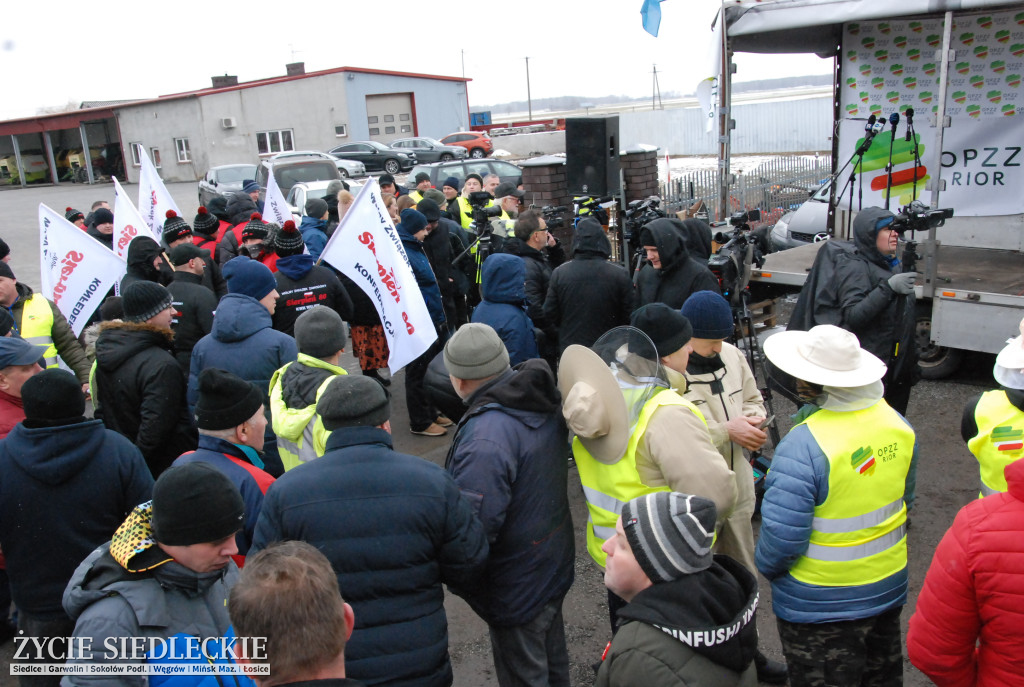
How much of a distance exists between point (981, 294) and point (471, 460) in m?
5.44

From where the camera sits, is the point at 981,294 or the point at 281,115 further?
the point at 281,115

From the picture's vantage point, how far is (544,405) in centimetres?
282

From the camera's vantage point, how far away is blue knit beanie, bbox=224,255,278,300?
4.28 metres

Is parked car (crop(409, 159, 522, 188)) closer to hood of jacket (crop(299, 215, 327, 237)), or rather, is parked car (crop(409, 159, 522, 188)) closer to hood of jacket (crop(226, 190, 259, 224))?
hood of jacket (crop(226, 190, 259, 224))

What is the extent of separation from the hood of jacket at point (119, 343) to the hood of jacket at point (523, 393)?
1.99 metres

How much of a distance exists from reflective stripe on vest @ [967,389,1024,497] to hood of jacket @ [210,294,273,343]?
3388 millimetres

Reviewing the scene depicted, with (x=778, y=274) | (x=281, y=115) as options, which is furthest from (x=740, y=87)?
(x=778, y=274)

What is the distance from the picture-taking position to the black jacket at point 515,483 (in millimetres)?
2686

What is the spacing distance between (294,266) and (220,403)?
8.87ft

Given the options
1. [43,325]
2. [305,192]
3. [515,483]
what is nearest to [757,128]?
[305,192]

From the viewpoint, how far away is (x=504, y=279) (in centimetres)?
493

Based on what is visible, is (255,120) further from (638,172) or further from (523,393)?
(523,393)

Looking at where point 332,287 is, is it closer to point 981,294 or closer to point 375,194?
point 375,194

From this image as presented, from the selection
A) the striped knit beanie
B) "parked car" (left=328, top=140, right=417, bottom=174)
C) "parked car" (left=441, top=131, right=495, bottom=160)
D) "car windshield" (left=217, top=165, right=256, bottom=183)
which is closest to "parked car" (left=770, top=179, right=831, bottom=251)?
the striped knit beanie
